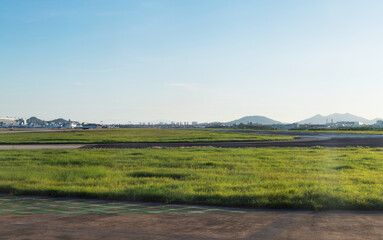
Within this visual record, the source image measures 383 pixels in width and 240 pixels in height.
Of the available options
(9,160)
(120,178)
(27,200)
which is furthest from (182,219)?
(9,160)

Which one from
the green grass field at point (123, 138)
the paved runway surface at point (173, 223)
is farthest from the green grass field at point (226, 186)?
the green grass field at point (123, 138)

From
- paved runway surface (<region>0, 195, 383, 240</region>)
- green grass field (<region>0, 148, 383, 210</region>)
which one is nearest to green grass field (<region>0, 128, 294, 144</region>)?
green grass field (<region>0, 148, 383, 210</region>)

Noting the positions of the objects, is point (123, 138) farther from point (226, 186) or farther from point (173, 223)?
point (173, 223)

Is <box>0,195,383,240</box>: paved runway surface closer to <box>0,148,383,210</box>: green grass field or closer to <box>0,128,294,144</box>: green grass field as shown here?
<box>0,148,383,210</box>: green grass field

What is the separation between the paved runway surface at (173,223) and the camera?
7883mm

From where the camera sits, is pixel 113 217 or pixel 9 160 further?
pixel 9 160

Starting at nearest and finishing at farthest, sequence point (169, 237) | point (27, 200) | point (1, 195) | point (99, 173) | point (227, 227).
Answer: point (169, 237), point (227, 227), point (27, 200), point (1, 195), point (99, 173)

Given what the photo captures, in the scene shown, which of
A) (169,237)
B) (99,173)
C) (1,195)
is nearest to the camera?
(169,237)

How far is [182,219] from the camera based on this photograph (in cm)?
941

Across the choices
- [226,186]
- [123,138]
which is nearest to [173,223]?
[226,186]

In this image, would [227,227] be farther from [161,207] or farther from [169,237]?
[161,207]

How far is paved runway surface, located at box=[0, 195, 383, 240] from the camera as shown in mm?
7883

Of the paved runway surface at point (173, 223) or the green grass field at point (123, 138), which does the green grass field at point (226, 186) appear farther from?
the green grass field at point (123, 138)

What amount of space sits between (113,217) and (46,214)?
6.83ft
